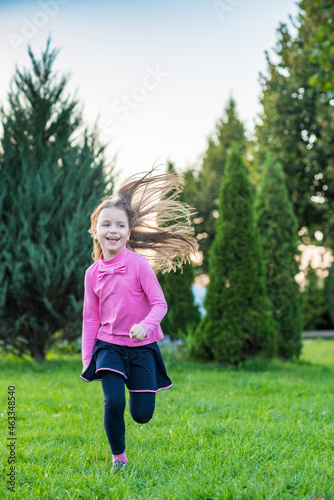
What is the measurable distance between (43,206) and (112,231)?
4901 mm

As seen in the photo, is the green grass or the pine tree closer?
the green grass

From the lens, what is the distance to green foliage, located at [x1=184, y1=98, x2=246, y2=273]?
863 inches

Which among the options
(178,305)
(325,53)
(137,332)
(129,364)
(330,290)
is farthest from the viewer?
(330,290)

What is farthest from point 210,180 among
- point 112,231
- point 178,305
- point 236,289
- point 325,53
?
point 112,231

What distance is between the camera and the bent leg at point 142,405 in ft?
9.78

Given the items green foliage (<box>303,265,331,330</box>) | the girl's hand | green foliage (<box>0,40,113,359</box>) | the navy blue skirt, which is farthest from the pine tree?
green foliage (<box>303,265,331,330</box>)

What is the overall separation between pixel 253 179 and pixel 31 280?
12.3m

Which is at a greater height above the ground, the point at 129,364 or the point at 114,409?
the point at 129,364

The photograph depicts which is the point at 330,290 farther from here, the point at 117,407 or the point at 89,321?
the point at 117,407

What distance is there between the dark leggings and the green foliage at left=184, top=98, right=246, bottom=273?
1358cm

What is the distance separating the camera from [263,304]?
26.0ft

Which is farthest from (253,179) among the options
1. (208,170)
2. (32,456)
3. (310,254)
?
(32,456)

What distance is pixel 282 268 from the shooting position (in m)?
9.12

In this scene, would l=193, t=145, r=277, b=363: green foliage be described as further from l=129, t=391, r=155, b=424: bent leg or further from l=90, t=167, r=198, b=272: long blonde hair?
l=129, t=391, r=155, b=424: bent leg
